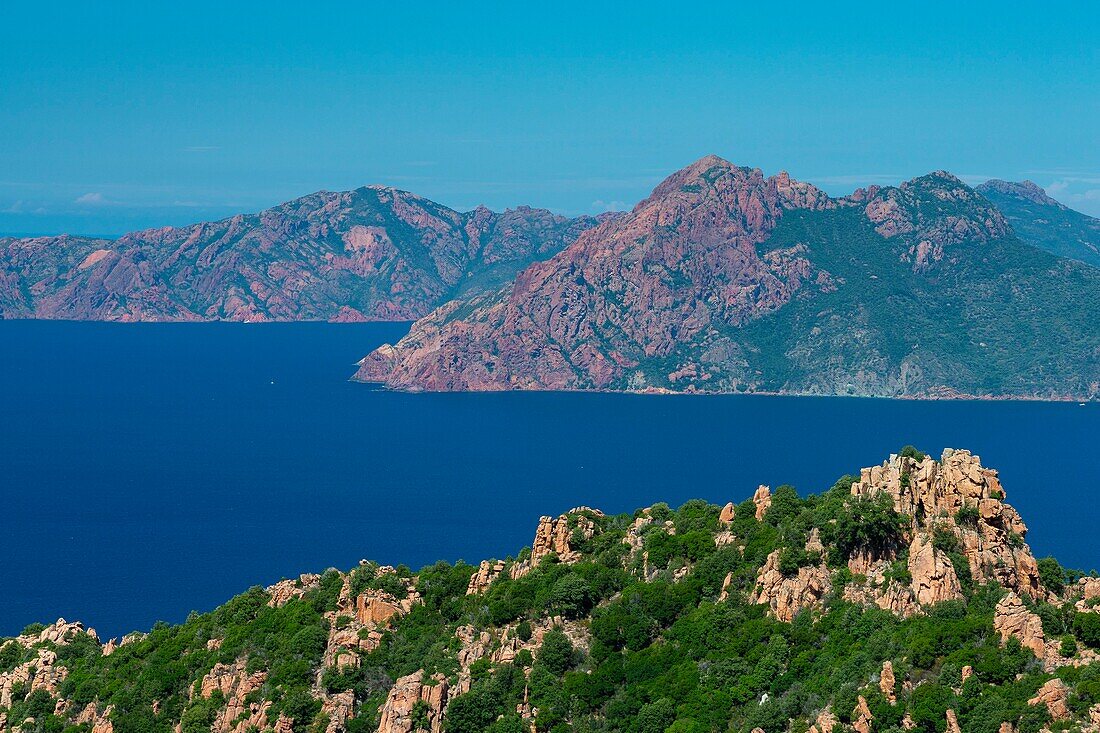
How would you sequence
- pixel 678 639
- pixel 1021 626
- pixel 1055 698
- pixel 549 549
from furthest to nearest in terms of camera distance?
pixel 549 549 → pixel 678 639 → pixel 1021 626 → pixel 1055 698

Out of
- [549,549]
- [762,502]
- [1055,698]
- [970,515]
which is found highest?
[970,515]

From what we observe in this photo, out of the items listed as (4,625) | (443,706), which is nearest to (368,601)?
(443,706)

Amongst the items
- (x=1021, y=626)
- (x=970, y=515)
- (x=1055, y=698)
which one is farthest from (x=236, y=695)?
(x=1055, y=698)

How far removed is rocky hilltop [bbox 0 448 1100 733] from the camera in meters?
81.3

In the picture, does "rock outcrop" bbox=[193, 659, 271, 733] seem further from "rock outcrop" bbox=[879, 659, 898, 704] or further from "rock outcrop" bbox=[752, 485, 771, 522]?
"rock outcrop" bbox=[879, 659, 898, 704]

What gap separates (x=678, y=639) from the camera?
95000 mm

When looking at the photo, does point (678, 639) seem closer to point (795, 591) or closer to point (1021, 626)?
point (795, 591)

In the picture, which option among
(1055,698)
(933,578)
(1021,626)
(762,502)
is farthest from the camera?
(762,502)

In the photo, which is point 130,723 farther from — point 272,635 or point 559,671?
point 559,671

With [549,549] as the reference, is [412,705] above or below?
below

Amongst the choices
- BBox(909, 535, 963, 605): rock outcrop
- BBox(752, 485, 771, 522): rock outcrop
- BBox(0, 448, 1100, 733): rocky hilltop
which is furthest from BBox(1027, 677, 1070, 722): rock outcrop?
BBox(752, 485, 771, 522): rock outcrop

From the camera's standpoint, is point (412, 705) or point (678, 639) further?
point (678, 639)

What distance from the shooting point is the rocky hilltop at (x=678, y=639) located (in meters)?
81.3

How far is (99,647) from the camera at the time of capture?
116 metres
